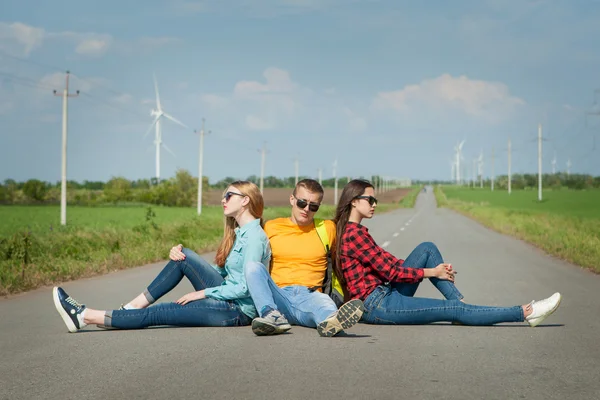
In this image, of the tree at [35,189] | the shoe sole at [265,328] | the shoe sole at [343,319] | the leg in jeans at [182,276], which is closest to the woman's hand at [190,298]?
the leg in jeans at [182,276]

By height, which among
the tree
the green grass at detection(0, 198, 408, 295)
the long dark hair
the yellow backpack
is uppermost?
the tree

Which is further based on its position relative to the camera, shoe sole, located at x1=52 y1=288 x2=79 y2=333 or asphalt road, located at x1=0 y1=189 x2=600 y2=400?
shoe sole, located at x1=52 y1=288 x2=79 y2=333

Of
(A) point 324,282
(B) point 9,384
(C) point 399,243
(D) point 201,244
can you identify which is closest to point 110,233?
(D) point 201,244

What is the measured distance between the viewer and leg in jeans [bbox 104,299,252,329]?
654cm

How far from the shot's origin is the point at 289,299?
6.55 metres

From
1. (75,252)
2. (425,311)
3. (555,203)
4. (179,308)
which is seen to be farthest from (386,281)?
(555,203)

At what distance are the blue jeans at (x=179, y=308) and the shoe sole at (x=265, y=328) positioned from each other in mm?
523

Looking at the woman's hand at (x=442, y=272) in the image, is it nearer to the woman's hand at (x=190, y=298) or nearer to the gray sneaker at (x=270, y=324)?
the gray sneaker at (x=270, y=324)

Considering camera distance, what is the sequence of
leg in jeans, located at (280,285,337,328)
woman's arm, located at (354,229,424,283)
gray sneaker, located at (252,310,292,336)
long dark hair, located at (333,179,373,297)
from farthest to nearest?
long dark hair, located at (333,179,373,297), woman's arm, located at (354,229,424,283), leg in jeans, located at (280,285,337,328), gray sneaker, located at (252,310,292,336)

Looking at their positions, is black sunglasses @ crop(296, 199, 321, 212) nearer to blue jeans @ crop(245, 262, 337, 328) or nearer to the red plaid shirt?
the red plaid shirt

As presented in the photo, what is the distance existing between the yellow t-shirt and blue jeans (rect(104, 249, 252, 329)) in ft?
1.75

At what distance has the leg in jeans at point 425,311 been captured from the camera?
6629mm

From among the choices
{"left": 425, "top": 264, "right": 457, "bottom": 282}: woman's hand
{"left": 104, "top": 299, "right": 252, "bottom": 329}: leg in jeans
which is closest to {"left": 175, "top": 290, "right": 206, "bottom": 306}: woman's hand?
{"left": 104, "top": 299, "right": 252, "bottom": 329}: leg in jeans

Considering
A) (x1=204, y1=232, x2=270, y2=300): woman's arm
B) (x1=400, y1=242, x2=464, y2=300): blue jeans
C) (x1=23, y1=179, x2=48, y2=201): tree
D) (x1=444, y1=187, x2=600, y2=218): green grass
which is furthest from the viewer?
(x1=23, y1=179, x2=48, y2=201): tree
